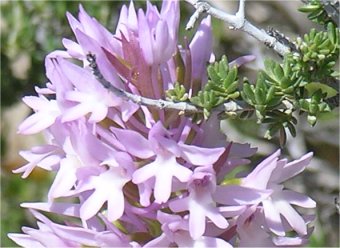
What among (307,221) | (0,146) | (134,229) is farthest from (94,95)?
(0,146)

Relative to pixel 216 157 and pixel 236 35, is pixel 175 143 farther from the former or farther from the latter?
pixel 236 35

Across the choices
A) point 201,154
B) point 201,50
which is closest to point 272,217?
point 201,154

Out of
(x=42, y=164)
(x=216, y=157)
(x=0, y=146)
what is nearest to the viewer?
(x=216, y=157)

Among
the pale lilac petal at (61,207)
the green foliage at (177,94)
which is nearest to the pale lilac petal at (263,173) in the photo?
the green foliage at (177,94)

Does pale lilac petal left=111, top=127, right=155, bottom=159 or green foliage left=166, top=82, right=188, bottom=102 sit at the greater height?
green foliage left=166, top=82, right=188, bottom=102

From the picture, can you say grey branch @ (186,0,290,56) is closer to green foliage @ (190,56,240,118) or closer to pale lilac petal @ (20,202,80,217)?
green foliage @ (190,56,240,118)

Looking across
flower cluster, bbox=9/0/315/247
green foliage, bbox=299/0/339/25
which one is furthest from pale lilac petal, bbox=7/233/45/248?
green foliage, bbox=299/0/339/25

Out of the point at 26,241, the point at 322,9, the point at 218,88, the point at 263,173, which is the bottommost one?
the point at 26,241

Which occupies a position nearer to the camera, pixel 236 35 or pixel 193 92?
pixel 193 92

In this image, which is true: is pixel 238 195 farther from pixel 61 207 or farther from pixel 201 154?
pixel 61 207
